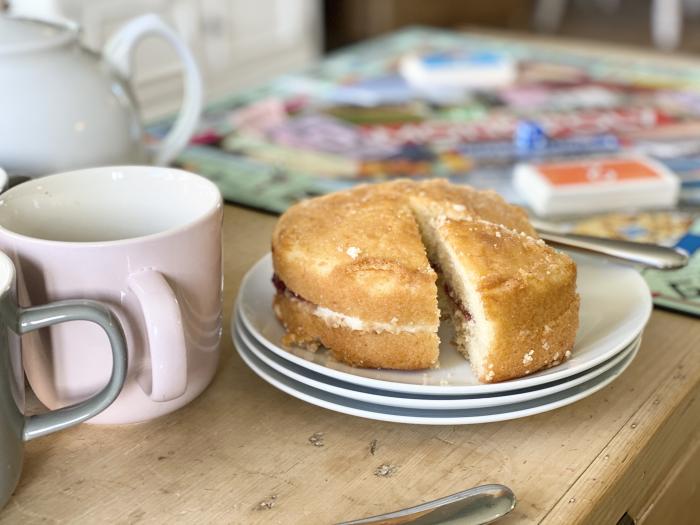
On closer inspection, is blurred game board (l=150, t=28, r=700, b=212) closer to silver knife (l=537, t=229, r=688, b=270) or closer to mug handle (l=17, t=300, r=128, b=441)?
silver knife (l=537, t=229, r=688, b=270)

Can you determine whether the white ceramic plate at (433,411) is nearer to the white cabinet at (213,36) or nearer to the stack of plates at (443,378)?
the stack of plates at (443,378)

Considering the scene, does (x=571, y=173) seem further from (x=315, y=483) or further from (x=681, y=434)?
(x=315, y=483)

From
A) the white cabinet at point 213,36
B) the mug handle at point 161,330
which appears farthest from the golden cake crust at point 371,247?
the white cabinet at point 213,36

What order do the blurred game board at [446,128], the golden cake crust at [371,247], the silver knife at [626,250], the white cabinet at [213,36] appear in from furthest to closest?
the white cabinet at [213,36] → the blurred game board at [446,128] → the silver knife at [626,250] → the golden cake crust at [371,247]

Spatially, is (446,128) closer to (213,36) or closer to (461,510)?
(461,510)

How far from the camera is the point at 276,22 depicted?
312 cm

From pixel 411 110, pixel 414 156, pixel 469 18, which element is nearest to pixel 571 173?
pixel 414 156

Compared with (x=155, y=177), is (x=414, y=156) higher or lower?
lower

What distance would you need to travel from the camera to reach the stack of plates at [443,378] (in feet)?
1.91

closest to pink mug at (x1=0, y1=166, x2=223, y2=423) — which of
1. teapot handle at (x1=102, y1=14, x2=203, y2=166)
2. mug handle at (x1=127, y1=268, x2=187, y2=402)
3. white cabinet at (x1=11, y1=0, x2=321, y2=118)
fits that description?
mug handle at (x1=127, y1=268, x2=187, y2=402)

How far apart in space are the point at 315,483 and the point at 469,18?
3.18m

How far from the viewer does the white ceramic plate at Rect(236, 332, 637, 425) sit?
580 mm

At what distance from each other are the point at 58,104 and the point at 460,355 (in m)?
0.43

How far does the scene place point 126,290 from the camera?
0.55 meters
